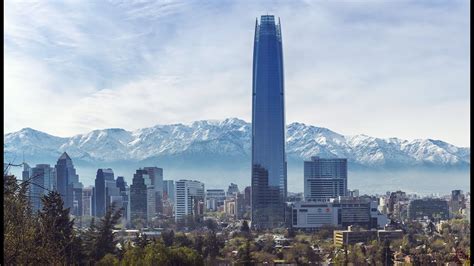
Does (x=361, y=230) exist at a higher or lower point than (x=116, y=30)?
lower

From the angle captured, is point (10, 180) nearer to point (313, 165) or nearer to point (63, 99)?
point (63, 99)

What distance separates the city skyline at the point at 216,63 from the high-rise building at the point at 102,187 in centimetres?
189

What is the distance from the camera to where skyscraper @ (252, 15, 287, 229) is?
25.4 metres

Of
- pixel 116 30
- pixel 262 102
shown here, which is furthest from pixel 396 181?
pixel 116 30

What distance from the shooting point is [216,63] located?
44.8ft

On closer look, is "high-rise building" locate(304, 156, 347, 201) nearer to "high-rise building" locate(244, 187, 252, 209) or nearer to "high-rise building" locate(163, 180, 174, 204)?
"high-rise building" locate(244, 187, 252, 209)

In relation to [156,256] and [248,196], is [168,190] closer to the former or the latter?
[248,196]

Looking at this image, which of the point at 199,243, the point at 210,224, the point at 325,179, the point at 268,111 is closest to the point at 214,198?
the point at 325,179

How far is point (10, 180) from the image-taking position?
145 centimetres

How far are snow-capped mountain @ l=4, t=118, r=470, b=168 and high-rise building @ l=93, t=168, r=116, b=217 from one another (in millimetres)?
1458

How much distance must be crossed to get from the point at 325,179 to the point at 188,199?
5339 millimetres

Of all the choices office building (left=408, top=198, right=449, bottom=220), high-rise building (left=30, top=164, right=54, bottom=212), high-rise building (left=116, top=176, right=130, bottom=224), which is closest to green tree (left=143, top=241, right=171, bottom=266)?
high-rise building (left=30, top=164, right=54, bottom=212)

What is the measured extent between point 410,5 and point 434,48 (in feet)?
2.14

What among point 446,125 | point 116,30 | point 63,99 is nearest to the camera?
point 446,125
